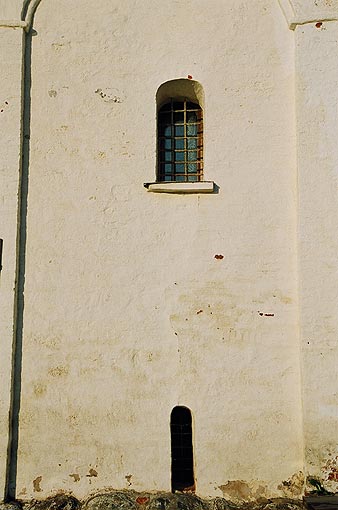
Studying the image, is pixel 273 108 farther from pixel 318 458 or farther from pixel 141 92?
pixel 318 458

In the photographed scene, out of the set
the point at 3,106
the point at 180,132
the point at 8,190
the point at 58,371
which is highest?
the point at 3,106

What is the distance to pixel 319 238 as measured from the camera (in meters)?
6.38

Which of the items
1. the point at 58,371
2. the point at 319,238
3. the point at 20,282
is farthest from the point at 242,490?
the point at 20,282

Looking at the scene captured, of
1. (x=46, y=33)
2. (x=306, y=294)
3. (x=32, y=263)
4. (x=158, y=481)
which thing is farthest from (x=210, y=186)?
(x=158, y=481)

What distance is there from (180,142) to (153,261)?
1663mm

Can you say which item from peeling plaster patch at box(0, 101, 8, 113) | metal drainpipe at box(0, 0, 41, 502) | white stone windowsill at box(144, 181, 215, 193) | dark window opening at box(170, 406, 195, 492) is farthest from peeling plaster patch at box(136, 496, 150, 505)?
peeling plaster patch at box(0, 101, 8, 113)

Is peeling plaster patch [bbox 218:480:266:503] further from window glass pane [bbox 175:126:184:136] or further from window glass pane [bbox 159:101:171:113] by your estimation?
window glass pane [bbox 159:101:171:113]

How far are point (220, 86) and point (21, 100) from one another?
2467mm

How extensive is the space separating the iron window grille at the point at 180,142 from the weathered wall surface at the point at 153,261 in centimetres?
32

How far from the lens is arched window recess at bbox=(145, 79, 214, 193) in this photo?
698 cm

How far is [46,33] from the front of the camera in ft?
23.2

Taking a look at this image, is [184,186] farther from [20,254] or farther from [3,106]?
[3,106]

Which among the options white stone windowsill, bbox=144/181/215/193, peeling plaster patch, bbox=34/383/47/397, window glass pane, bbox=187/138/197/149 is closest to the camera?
peeling plaster patch, bbox=34/383/47/397

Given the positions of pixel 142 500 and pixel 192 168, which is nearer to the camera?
pixel 142 500
